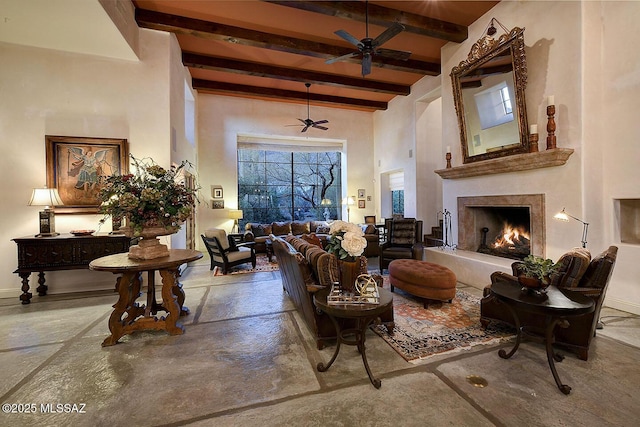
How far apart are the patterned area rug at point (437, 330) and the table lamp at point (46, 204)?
4.80 metres

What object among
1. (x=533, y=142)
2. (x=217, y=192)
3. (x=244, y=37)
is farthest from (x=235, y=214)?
(x=533, y=142)

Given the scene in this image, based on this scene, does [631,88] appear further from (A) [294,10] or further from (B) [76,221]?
(B) [76,221]

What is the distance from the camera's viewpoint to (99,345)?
2588mm

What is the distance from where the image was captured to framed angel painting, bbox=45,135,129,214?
396 centimetres

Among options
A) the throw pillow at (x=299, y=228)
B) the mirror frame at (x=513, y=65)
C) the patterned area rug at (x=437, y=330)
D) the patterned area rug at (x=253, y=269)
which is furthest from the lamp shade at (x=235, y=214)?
the mirror frame at (x=513, y=65)

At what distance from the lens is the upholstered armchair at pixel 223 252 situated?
5121 millimetres

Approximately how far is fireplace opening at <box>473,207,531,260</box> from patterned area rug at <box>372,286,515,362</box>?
146 cm

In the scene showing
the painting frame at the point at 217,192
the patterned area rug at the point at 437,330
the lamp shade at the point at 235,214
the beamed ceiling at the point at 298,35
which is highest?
the beamed ceiling at the point at 298,35

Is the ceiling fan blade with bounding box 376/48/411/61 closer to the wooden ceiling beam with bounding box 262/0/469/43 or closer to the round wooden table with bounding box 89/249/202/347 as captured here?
the wooden ceiling beam with bounding box 262/0/469/43

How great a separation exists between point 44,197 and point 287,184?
6.15 meters

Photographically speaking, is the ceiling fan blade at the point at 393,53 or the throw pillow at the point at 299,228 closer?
the ceiling fan blade at the point at 393,53

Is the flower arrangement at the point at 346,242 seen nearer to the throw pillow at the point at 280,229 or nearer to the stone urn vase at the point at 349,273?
the stone urn vase at the point at 349,273

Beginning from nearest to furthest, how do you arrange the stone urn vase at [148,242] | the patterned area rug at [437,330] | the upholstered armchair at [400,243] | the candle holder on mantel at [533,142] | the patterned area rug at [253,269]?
the patterned area rug at [437,330]
the stone urn vase at [148,242]
the candle holder on mantel at [533,142]
the upholstered armchair at [400,243]
the patterned area rug at [253,269]

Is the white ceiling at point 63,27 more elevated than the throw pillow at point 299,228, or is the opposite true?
the white ceiling at point 63,27
